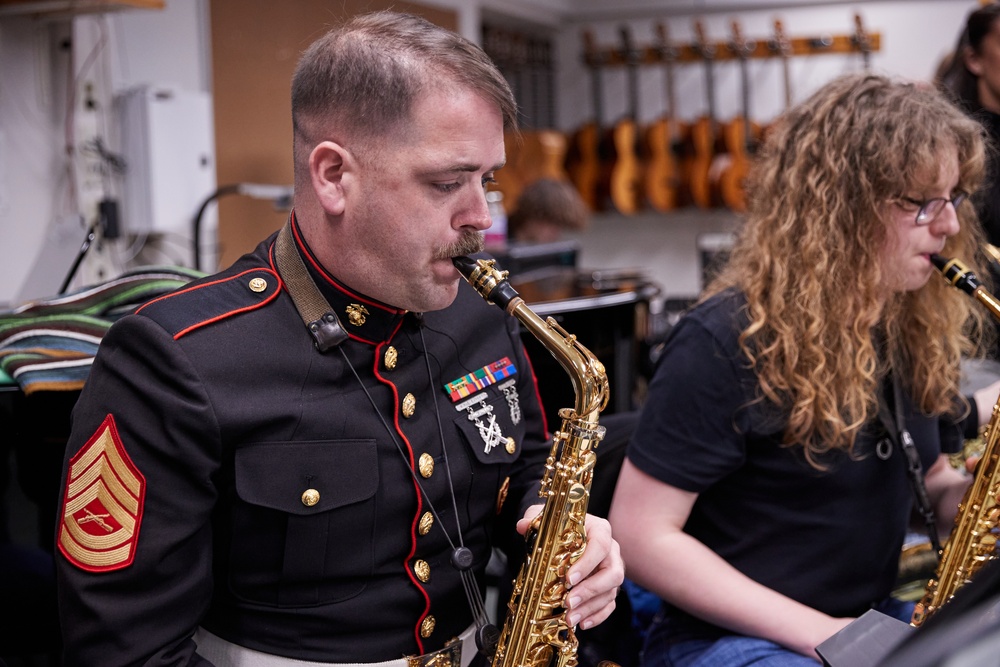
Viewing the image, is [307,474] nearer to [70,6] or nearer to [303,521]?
[303,521]

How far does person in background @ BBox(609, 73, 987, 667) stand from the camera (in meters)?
1.50

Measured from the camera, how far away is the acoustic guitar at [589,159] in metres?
6.52

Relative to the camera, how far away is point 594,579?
1.25 meters

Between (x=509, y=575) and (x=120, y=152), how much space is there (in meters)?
2.60

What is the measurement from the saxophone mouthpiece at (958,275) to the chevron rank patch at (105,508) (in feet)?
→ 3.93

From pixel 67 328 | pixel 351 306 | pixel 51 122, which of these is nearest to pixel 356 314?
pixel 351 306

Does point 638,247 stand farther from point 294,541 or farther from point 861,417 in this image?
point 294,541

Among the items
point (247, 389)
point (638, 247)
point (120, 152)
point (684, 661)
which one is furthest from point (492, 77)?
point (638, 247)

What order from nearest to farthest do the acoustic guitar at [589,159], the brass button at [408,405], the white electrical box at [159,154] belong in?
the brass button at [408,405] < the white electrical box at [159,154] < the acoustic guitar at [589,159]

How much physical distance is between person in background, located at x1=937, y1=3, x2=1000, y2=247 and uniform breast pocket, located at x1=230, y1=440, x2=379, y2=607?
1.69 metres

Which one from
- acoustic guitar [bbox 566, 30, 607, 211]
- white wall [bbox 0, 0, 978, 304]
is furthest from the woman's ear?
acoustic guitar [bbox 566, 30, 607, 211]

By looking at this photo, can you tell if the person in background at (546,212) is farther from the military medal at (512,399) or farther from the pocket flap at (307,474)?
the pocket flap at (307,474)

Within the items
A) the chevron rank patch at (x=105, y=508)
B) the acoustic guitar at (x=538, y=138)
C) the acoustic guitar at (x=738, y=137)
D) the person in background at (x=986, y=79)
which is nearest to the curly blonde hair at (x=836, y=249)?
the person in background at (x=986, y=79)

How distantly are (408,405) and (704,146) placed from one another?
17.8 ft
